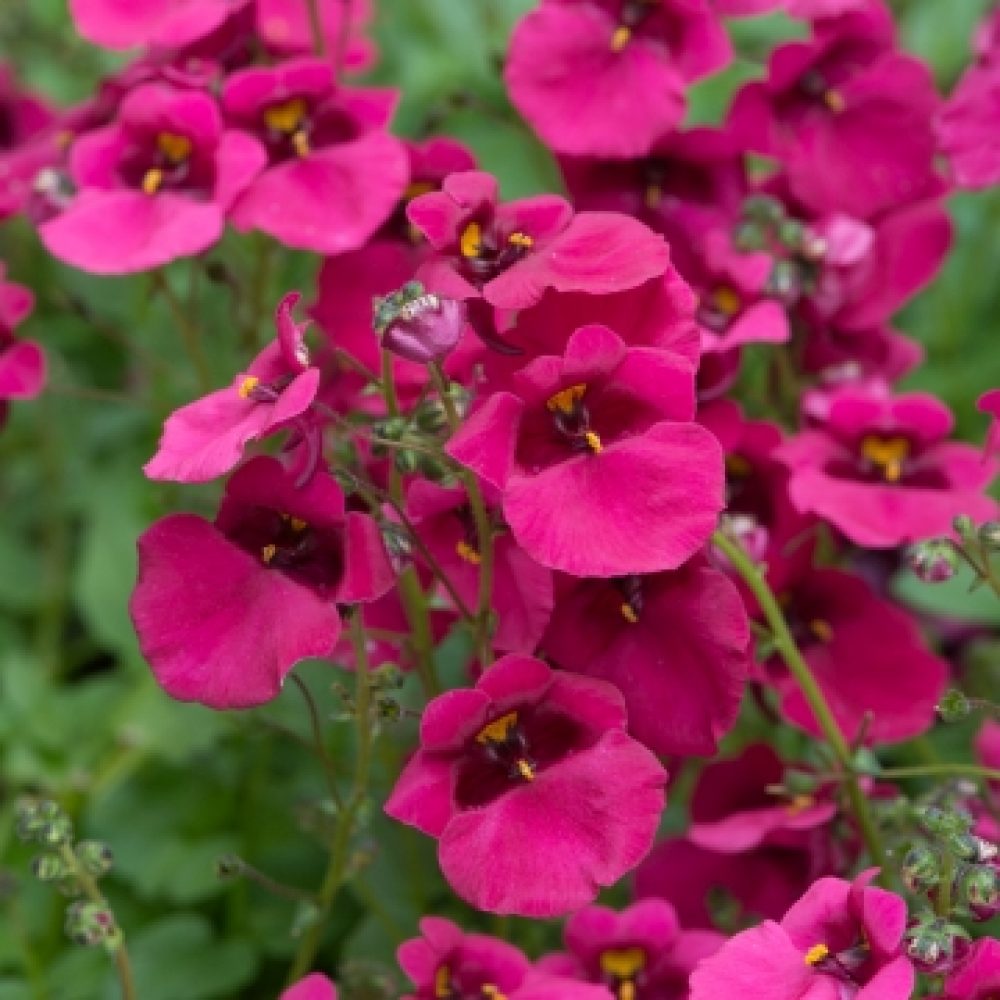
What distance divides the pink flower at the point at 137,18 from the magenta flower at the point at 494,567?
1.32ft

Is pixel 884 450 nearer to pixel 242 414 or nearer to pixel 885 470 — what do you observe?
pixel 885 470

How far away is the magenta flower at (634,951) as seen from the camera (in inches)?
35.6

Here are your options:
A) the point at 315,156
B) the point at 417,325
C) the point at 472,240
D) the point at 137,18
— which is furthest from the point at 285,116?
the point at 417,325

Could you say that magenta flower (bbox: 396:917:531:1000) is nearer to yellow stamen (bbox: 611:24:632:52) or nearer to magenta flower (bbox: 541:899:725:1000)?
magenta flower (bbox: 541:899:725:1000)

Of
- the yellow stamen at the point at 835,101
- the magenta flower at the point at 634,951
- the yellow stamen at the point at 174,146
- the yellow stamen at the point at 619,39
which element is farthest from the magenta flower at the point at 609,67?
the magenta flower at the point at 634,951

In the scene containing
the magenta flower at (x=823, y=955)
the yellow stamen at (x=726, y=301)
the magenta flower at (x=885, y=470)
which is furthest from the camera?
the yellow stamen at (x=726, y=301)

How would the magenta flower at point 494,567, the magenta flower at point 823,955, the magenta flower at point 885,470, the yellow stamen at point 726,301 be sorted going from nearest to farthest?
the magenta flower at point 823,955 < the magenta flower at point 494,567 < the magenta flower at point 885,470 < the yellow stamen at point 726,301

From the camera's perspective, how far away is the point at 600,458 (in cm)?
78

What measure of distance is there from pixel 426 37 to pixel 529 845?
1.17 meters

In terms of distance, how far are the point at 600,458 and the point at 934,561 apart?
0.59ft

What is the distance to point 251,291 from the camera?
1248 mm

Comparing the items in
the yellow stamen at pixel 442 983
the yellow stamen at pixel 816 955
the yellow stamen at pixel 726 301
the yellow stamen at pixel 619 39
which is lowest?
the yellow stamen at pixel 442 983

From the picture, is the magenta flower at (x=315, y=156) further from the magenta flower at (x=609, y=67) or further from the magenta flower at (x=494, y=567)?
the magenta flower at (x=494, y=567)

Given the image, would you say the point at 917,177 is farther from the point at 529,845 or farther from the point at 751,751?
the point at 529,845
